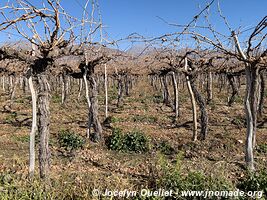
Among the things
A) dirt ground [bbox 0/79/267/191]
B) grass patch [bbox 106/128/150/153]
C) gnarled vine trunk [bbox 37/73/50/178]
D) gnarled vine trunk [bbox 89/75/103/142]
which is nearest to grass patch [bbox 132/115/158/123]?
dirt ground [bbox 0/79/267/191]

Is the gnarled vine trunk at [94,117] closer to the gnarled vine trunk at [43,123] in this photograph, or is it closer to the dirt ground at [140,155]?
the dirt ground at [140,155]

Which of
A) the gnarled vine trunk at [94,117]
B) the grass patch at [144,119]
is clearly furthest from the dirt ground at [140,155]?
the gnarled vine trunk at [94,117]

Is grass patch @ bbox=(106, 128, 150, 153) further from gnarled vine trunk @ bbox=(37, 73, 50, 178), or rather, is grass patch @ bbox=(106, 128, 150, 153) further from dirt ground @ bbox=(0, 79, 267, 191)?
gnarled vine trunk @ bbox=(37, 73, 50, 178)

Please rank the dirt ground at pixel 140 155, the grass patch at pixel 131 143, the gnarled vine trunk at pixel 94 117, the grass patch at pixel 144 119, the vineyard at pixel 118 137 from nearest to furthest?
the vineyard at pixel 118 137, the dirt ground at pixel 140 155, the grass patch at pixel 131 143, the gnarled vine trunk at pixel 94 117, the grass patch at pixel 144 119

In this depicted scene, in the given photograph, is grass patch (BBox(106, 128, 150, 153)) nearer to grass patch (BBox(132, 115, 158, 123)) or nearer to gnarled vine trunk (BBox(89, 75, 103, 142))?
gnarled vine trunk (BBox(89, 75, 103, 142))

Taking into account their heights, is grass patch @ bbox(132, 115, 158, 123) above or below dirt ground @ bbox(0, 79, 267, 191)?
above

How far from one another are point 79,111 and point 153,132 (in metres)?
7.61

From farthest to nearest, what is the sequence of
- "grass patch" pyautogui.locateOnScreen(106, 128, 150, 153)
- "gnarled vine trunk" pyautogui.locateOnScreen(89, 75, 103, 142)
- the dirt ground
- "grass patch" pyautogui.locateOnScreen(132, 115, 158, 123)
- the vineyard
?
"grass patch" pyautogui.locateOnScreen(132, 115, 158, 123) < "gnarled vine trunk" pyautogui.locateOnScreen(89, 75, 103, 142) < "grass patch" pyautogui.locateOnScreen(106, 128, 150, 153) < the dirt ground < the vineyard

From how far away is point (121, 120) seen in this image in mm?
16203

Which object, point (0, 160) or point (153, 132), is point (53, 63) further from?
point (153, 132)

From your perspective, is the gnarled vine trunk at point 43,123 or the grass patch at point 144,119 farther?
the grass patch at point 144,119

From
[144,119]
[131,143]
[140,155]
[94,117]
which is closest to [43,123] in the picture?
[140,155]

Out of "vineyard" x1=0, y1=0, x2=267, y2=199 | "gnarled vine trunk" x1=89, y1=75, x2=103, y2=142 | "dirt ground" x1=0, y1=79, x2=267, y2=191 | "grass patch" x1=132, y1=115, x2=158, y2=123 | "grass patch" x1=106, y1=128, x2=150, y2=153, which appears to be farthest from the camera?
"grass patch" x1=132, y1=115, x2=158, y2=123

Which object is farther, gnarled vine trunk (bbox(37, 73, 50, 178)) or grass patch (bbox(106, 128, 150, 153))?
grass patch (bbox(106, 128, 150, 153))
